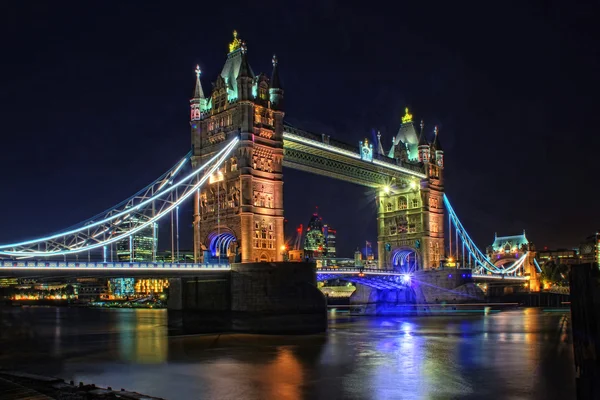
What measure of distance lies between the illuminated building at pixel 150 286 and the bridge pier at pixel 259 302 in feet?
335

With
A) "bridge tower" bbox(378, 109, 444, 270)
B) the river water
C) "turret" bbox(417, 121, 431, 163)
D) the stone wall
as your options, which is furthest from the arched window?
the stone wall

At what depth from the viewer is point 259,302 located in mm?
45281

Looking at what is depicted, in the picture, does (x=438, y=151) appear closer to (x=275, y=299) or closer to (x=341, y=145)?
(x=341, y=145)

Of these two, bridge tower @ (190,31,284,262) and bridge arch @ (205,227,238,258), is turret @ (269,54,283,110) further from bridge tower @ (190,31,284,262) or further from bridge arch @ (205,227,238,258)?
bridge arch @ (205,227,238,258)

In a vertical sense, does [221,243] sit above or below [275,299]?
above

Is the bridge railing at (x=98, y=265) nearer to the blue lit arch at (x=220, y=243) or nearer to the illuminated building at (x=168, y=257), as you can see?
the blue lit arch at (x=220, y=243)

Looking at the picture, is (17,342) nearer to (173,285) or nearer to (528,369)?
(173,285)

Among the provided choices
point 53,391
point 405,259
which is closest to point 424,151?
point 405,259

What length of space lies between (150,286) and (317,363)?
12491 centimetres

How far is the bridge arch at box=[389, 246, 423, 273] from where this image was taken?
81938 millimetres

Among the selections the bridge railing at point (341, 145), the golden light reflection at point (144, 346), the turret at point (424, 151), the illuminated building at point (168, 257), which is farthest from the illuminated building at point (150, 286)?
the golden light reflection at point (144, 346)

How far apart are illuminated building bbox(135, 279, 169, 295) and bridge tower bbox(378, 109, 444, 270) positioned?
77.0 meters

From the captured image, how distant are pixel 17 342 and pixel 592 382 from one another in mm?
34562

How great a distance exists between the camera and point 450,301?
77.6 metres
